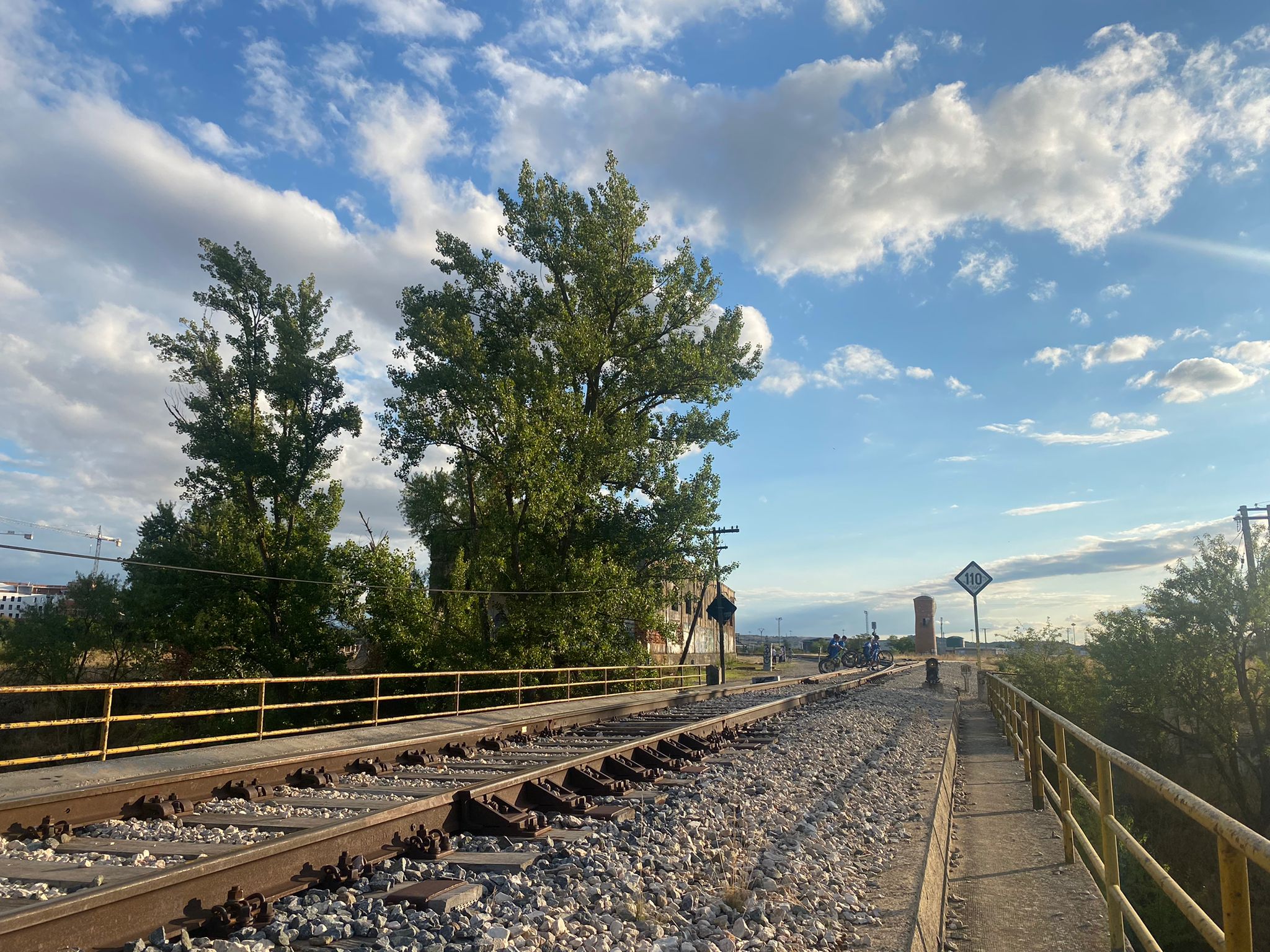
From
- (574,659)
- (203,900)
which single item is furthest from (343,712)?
(203,900)

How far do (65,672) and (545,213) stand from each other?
102ft

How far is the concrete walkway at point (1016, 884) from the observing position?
510 cm

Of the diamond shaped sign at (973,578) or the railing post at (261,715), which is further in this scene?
the diamond shaped sign at (973,578)

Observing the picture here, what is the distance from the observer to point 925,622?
95.9 meters

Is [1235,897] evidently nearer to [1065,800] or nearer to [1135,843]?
[1135,843]

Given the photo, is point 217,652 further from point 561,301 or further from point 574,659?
point 561,301

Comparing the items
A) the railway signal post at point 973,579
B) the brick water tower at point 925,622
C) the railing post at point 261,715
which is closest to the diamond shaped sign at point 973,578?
the railway signal post at point 973,579

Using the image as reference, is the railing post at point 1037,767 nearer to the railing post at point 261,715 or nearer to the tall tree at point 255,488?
the railing post at point 261,715

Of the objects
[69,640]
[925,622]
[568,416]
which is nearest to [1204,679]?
[568,416]

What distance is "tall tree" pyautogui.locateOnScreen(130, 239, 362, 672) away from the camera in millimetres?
32344

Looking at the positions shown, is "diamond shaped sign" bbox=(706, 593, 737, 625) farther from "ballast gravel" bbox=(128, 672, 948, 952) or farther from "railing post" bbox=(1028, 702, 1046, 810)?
"ballast gravel" bbox=(128, 672, 948, 952)

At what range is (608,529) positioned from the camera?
31.0 m

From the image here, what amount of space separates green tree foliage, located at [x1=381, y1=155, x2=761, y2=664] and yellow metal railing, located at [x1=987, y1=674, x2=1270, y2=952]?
19.9 meters

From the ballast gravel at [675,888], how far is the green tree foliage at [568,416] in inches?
813
